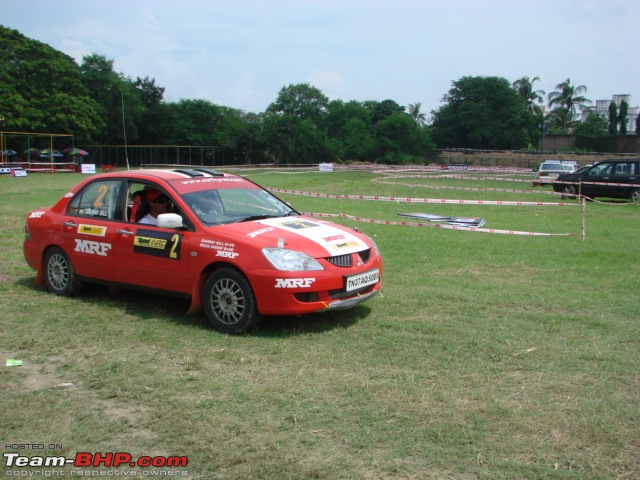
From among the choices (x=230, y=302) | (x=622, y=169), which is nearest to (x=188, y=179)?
(x=230, y=302)

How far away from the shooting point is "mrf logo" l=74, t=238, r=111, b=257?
7.28m

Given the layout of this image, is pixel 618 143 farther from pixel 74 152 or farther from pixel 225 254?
pixel 225 254

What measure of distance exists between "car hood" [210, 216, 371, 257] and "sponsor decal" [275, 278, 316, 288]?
1.03 feet

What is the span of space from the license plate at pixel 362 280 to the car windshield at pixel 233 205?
55.8 inches

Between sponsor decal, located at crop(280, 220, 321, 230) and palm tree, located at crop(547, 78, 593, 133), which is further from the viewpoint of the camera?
palm tree, located at crop(547, 78, 593, 133)

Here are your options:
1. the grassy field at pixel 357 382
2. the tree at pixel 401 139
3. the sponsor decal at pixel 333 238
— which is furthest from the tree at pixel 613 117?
the sponsor decal at pixel 333 238

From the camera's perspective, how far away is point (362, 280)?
21.5 ft

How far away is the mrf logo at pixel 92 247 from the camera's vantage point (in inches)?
287

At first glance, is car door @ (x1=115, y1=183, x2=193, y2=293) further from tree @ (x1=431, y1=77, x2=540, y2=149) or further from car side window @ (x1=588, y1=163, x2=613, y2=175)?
tree @ (x1=431, y1=77, x2=540, y2=149)

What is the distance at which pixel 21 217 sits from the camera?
16203 mm

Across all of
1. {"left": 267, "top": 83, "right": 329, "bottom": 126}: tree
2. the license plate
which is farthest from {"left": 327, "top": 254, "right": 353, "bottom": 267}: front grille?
{"left": 267, "top": 83, "right": 329, "bottom": 126}: tree

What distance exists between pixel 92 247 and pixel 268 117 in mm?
73143

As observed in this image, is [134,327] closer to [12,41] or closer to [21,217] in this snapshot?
[21,217]

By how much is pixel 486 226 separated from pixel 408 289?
301 inches
